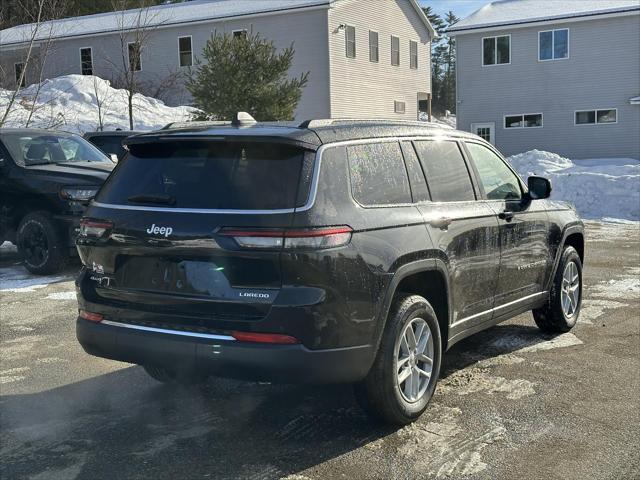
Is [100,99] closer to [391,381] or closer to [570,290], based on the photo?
[570,290]

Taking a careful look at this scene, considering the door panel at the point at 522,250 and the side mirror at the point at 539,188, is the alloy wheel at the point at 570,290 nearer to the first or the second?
the door panel at the point at 522,250

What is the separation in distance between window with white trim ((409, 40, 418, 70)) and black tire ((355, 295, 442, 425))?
3474 cm

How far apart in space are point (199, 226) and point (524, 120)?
28.5 m

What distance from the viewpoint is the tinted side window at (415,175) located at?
176 inches

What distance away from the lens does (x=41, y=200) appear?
9.19 m

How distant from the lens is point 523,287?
219 inches

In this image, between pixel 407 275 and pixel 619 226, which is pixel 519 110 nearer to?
pixel 619 226

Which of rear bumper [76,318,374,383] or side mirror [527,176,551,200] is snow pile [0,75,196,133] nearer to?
side mirror [527,176,551,200]

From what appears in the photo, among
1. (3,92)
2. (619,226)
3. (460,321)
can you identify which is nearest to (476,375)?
(460,321)

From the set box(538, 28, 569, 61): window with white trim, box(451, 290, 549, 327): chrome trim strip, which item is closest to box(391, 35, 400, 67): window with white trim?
box(538, 28, 569, 61): window with white trim

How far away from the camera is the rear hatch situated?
3.62 meters

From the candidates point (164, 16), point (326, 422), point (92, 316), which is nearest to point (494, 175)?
point (326, 422)

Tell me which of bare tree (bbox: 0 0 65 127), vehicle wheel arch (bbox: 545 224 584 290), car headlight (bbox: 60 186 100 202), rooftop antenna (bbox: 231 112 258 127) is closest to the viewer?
rooftop antenna (bbox: 231 112 258 127)

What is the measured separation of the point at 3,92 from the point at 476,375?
73.5 feet
